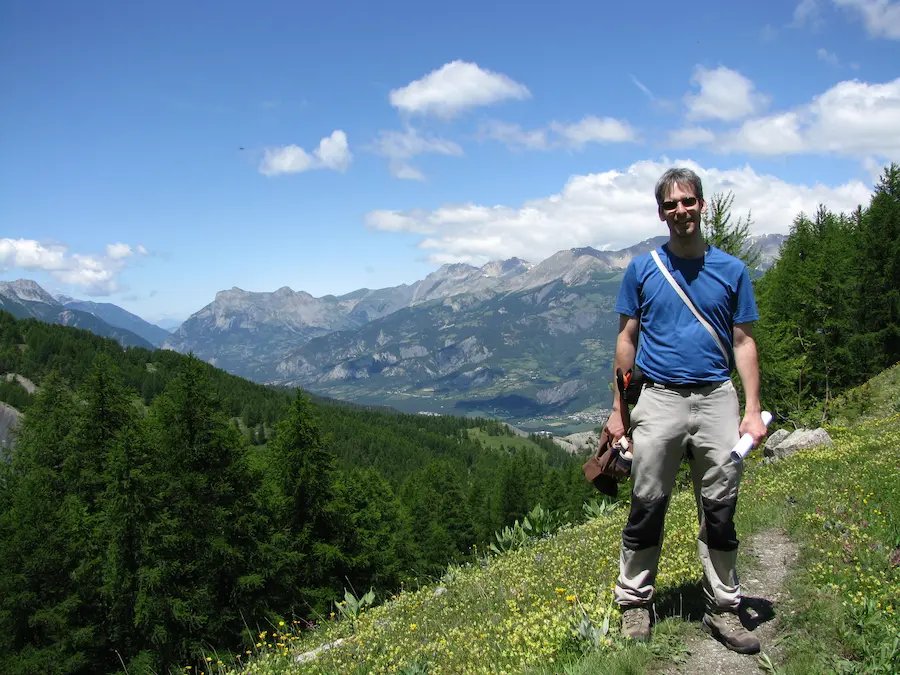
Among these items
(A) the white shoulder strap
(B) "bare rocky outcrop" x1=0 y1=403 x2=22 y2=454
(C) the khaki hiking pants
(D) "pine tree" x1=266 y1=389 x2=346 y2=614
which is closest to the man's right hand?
(C) the khaki hiking pants

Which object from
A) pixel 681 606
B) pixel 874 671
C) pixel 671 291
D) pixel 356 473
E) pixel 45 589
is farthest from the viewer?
pixel 356 473

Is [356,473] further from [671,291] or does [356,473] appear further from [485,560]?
[671,291]

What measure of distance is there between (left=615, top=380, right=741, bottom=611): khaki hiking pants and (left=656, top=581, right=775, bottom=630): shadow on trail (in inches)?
10.6

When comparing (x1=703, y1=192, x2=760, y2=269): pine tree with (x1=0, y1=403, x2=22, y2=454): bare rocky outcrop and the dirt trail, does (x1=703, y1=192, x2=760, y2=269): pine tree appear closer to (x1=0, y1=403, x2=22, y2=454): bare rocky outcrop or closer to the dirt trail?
the dirt trail

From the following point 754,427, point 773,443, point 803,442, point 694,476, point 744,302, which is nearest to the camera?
point 754,427

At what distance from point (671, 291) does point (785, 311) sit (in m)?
39.3

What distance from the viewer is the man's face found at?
4.51 meters

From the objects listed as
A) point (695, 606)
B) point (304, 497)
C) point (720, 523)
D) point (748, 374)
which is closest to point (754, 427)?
point (748, 374)

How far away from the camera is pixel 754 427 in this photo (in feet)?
14.5

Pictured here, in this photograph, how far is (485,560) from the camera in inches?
399

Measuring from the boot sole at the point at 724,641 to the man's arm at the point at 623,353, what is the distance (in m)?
1.77

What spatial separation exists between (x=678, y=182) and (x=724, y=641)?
377cm

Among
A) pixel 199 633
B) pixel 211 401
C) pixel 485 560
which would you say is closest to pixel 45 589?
pixel 199 633

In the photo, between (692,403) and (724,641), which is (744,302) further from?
(724,641)
